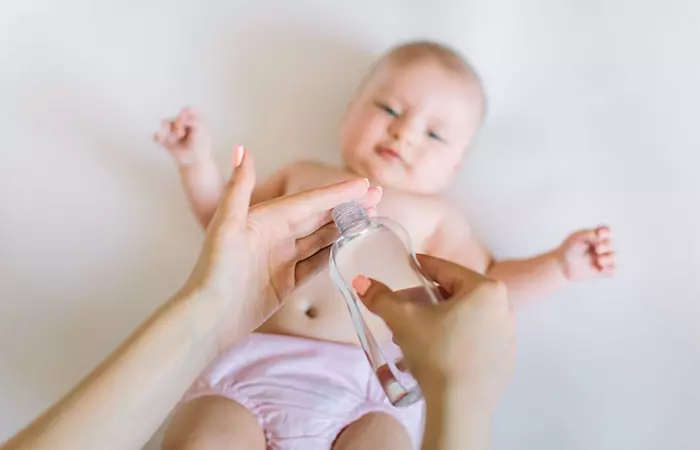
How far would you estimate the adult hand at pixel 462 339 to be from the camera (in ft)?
1.73

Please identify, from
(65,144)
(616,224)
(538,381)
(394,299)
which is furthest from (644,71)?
(65,144)

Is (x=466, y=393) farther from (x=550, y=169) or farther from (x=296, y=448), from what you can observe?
(x=550, y=169)

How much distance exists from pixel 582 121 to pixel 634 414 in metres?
0.45

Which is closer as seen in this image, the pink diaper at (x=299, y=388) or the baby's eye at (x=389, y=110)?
the pink diaper at (x=299, y=388)

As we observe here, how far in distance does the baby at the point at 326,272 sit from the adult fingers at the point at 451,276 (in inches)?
11.7

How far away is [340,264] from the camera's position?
2.60 ft

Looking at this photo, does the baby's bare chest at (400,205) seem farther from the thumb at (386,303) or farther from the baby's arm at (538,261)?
the thumb at (386,303)

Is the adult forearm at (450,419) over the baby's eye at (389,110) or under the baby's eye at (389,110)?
under

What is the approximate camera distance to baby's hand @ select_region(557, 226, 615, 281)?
0.94 metres

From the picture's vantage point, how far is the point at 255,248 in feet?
2.40

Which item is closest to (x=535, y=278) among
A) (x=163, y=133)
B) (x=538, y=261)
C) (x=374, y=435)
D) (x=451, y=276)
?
(x=538, y=261)

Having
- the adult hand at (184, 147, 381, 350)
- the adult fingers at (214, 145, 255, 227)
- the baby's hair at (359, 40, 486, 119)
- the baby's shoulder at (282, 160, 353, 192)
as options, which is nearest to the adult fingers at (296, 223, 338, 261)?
the adult hand at (184, 147, 381, 350)

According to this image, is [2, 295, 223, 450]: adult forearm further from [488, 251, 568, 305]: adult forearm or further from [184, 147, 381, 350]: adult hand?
[488, 251, 568, 305]: adult forearm

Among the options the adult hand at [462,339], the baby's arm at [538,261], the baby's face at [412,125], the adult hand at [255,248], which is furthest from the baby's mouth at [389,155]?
the adult hand at [462,339]
